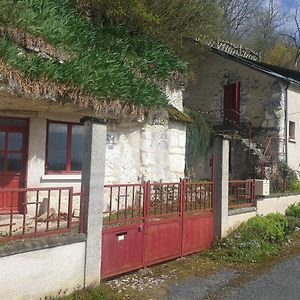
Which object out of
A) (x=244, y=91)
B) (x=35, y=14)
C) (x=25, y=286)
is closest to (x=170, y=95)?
(x=35, y=14)

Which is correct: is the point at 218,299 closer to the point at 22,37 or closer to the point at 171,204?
the point at 171,204

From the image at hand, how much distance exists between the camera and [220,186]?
8.63 meters

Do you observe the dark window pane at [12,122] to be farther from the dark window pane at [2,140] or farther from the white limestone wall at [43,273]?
the white limestone wall at [43,273]

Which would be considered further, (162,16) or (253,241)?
(162,16)

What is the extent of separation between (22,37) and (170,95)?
17.5ft

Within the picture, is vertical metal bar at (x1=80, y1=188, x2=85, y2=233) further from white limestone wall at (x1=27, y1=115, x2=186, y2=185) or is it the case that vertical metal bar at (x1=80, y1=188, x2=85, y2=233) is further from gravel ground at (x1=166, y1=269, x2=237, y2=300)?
white limestone wall at (x1=27, y1=115, x2=186, y2=185)

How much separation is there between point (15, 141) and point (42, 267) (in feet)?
16.8

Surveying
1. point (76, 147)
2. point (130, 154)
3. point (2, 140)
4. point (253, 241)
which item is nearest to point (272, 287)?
point (253, 241)

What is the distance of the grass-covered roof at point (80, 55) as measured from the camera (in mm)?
7852

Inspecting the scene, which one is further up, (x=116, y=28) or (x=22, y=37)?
(x=116, y=28)

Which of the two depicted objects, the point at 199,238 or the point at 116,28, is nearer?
the point at 199,238

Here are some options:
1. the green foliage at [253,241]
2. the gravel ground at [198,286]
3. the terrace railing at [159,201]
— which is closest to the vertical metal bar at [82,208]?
the terrace railing at [159,201]

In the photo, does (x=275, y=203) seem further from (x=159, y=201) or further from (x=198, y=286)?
(x=198, y=286)

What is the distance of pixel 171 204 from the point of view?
766cm
